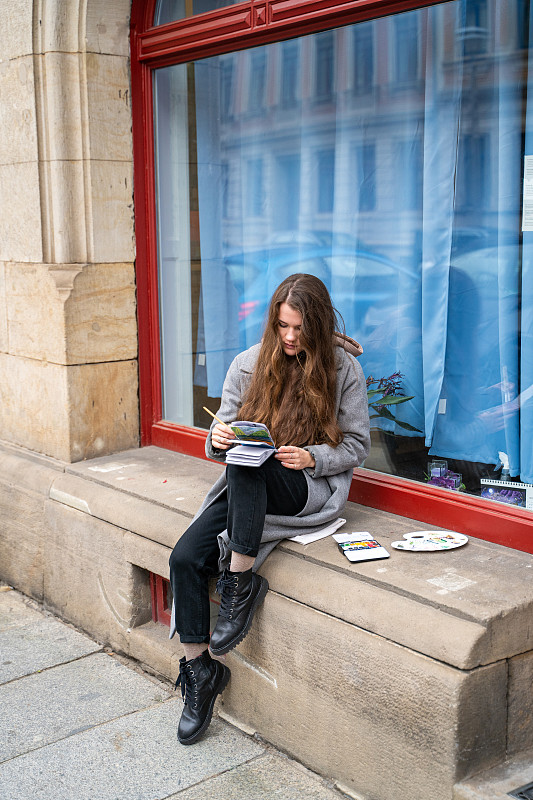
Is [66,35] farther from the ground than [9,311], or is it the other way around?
[66,35]

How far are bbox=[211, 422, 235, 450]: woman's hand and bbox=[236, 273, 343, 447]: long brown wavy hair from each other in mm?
138

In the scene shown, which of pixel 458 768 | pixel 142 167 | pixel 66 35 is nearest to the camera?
pixel 458 768

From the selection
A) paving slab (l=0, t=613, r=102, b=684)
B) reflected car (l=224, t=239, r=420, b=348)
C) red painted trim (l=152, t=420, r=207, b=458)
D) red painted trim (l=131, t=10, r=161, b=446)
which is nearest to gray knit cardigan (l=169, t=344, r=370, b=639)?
reflected car (l=224, t=239, r=420, b=348)

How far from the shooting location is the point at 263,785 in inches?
122

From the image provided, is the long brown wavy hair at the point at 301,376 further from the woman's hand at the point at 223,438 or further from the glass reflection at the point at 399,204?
the glass reflection at the point at 399,204

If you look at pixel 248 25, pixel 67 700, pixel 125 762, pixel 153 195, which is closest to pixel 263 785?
pixel 125 762

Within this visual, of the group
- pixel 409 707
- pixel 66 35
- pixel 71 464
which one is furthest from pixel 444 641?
pixel 66 35

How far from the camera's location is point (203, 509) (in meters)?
3.58

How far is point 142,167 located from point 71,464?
1759mm

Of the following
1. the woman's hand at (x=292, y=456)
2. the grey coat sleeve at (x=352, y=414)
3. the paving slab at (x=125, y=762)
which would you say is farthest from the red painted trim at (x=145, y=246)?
the paving slab at (x=125, y=762)

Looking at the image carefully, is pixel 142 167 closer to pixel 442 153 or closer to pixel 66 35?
pixel 66 35

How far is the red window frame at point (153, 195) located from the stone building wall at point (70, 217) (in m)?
0.08

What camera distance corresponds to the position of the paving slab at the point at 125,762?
3.10 m

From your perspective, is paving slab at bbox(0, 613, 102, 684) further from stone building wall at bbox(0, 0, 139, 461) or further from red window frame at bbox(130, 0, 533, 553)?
red window frame at bbox(130, 0, 533, 553)
